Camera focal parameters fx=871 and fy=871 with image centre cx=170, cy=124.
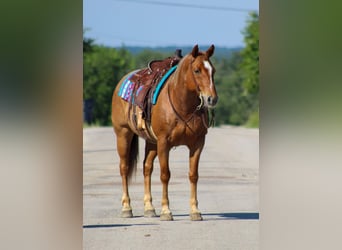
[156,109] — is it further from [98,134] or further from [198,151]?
[98,134]

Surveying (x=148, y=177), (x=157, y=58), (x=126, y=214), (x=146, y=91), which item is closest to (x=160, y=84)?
(x=146, y=91)

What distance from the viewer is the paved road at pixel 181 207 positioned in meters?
3.48

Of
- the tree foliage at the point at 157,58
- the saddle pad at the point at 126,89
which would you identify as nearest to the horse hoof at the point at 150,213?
the saddle pad at the point at 126,89

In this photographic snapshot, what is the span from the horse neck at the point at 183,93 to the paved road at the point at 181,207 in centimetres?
56

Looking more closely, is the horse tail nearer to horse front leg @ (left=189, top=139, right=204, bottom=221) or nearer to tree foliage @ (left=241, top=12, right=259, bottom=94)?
horse front leg @ (left=189, top=139, right=204, bottom=221)

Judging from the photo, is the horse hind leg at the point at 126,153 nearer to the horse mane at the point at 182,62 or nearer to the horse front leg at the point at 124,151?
the horse front leg at the point at 124,151

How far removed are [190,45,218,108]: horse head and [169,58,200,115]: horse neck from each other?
0.35 feet

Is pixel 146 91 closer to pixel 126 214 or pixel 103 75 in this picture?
pixel 126 214

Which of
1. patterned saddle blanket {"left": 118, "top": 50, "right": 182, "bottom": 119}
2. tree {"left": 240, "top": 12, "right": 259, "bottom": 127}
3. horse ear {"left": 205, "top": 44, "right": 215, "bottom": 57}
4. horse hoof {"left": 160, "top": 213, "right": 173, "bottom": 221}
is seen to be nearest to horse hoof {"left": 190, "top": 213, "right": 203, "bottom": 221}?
horse hoof {"left": 160, "top": 213, "right": 173, "bottom": 221}
